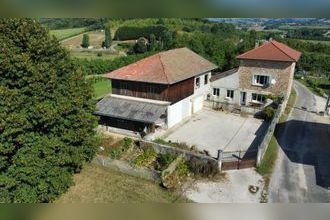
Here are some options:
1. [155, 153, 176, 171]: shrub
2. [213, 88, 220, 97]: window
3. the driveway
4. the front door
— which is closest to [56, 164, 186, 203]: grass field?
the driveway

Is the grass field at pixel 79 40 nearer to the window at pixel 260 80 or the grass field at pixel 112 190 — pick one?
the grass field at pixel 112 190

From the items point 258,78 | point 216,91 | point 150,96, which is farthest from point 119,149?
point 258,78

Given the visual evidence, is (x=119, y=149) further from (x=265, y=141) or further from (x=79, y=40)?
(x=79, y=40)

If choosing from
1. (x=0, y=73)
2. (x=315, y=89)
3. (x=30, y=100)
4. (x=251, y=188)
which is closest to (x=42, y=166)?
(x=30, y=100)

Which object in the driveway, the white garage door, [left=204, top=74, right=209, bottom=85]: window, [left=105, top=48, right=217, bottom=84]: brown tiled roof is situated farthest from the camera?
[left=204, top=74, right=209, bottom=85]: window

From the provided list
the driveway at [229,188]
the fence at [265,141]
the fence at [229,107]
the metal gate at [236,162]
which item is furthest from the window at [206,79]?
the driveway at [229,188]

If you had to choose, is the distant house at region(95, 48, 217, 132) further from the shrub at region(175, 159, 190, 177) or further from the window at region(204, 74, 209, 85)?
the shrub at region(175, 159, 190, 177)
